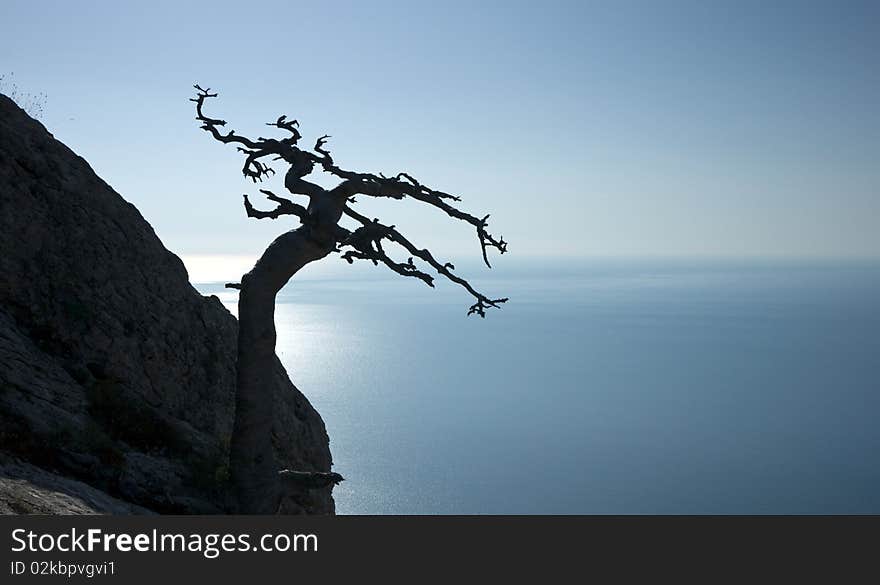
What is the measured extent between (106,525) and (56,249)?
970 centimetres

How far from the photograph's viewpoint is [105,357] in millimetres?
13875

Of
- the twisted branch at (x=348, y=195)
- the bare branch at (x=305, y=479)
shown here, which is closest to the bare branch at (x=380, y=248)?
the twisted branch at (x=348, y=195)

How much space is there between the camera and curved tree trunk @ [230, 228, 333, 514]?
10.8 metres

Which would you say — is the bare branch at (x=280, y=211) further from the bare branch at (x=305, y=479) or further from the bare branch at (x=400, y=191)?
the bare branch at (x=305, y=479)

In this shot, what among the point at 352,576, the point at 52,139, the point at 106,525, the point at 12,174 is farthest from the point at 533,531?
the point at 52,139

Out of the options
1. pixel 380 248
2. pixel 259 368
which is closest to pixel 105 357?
pixel 259 368

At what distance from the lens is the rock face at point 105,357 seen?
34.2 ft

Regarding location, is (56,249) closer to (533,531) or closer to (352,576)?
(352,576)

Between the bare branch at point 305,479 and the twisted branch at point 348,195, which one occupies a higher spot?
the twisted branch at point 348,195

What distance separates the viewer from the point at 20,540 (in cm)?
672

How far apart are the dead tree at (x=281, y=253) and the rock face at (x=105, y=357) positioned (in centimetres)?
81

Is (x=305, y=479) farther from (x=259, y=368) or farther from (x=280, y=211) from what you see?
(x=280, y=211)

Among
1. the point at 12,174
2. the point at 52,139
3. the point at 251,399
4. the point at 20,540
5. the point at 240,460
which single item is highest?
the point at 52,139

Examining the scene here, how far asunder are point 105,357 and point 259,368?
17.1 feet
